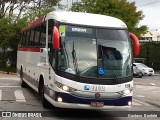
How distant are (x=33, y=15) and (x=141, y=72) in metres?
12.6

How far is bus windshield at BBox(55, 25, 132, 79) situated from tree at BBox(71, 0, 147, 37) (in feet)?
129

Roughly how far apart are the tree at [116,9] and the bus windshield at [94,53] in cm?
3929

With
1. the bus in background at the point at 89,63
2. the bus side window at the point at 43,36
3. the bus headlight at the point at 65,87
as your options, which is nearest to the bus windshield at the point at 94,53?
the bus in background at the point at 89,63

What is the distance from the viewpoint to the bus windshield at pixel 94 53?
34.0ft

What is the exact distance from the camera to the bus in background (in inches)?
400

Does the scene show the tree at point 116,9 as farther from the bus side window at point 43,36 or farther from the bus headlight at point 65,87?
the bus headlight at point 65,87

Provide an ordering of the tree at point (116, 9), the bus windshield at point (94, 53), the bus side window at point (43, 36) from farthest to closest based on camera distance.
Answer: the tree at point (116, 9) → the bus side window at point (43, 36) → the bus windshield at point (94, 53)

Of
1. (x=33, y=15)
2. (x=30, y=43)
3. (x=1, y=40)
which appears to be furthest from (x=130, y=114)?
(x=33, y=15)

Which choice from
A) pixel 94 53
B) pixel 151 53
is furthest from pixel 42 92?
pixel 151 53

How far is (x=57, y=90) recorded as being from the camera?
1034cm

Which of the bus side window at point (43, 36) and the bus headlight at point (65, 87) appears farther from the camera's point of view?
the bus side window at point (43, 36)

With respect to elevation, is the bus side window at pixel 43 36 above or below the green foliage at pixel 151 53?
above

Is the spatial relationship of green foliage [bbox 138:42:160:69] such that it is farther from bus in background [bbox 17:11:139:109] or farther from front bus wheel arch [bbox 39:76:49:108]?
bus in background [bbox 17:11:139:109]

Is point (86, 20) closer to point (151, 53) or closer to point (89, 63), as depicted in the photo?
point (89, 63)
